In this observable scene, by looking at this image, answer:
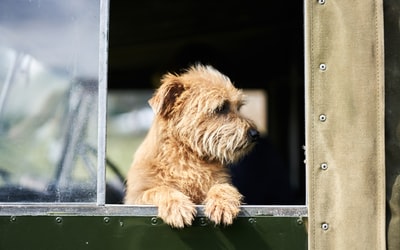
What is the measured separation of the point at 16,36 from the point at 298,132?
18.1 ft

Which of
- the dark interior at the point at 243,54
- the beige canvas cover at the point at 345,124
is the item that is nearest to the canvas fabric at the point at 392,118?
the beige canvas cover at the point at 345,124

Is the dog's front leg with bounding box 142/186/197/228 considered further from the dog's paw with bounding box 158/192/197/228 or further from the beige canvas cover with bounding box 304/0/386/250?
the beige canvas cover with bounding box 304/0/386/250

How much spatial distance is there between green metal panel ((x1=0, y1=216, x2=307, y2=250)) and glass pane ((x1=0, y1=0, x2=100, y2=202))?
13 centimetres

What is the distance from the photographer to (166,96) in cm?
379

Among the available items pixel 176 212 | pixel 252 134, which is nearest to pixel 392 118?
pixel 252 134

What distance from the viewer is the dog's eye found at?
391 cm

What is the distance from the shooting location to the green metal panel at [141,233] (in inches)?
→ 124

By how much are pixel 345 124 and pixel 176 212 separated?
0.89 m

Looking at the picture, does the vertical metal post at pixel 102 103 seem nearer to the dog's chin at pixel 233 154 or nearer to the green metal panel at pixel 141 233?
the green metal panel at pixel 141 233

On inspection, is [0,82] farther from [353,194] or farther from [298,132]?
[298,132]

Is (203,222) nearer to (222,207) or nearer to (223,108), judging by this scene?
(222,207)

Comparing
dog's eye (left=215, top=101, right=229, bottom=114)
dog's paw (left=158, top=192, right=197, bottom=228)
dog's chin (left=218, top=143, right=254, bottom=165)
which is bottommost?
dog's paw (left=158, top=192, right=197, bottom=228)

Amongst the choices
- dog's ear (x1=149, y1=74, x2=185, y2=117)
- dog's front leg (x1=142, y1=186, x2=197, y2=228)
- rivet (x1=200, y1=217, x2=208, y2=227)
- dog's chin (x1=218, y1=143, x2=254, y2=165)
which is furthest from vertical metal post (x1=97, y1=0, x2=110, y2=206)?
dog's chin (x1=218, y1=143, x2=254, y2=165)

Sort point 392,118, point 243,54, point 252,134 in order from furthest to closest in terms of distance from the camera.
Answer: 1. point 243,54
2. point 252,134
3. point 392,118
